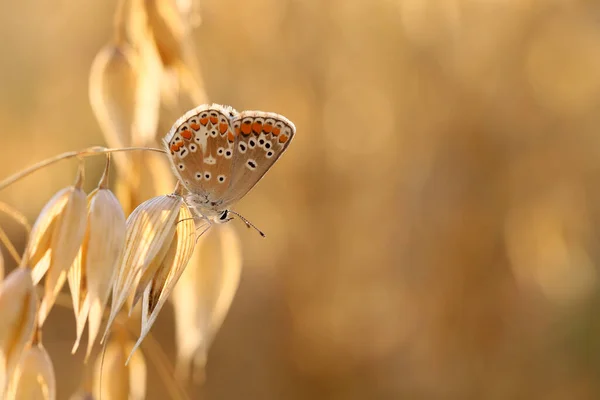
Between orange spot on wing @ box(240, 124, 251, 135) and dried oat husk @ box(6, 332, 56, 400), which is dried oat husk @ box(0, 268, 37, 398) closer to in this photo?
dried oat husk @ box(6, 332, 56, 400)

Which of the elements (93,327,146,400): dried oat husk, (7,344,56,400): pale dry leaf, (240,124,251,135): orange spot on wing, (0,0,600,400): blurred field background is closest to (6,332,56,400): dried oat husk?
(7,344,56,400): pale dry leaf

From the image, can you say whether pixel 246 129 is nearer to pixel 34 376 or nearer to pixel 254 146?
pixel 254 146

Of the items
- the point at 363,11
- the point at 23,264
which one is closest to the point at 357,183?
the point at 363,11

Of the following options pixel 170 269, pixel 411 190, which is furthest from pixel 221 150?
pixel 411 190

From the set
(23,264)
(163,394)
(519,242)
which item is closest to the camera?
(23,264)

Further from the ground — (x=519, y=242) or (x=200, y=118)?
(x=200, y=118)

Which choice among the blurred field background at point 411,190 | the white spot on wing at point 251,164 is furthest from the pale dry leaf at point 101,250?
the blurred field background at point 411,190

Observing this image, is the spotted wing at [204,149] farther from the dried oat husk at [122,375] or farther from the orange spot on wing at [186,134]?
the dried oat husk at [122,375]

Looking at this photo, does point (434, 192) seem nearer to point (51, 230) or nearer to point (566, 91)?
point (566, 91)
